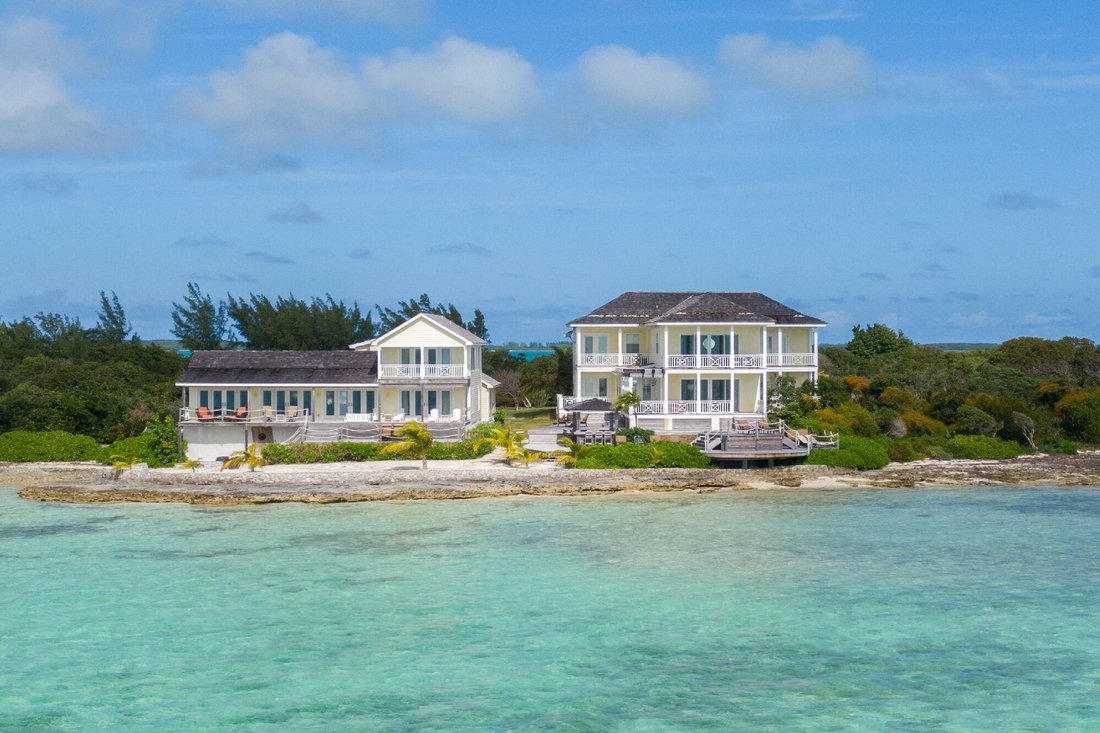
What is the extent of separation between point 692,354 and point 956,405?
398 inches

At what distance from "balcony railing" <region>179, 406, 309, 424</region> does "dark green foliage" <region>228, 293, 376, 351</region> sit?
81.7ft

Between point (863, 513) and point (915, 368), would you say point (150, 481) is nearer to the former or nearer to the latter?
point (863, 513)

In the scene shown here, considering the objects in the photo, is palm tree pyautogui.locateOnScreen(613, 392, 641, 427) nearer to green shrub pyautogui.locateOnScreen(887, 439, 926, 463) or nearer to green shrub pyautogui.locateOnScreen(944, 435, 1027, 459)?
green shrub pyautogui.locateOnScreen(887, 439, 926, 463)

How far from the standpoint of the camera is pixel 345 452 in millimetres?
39250

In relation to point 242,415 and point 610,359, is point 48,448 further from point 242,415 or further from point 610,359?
point 610,359

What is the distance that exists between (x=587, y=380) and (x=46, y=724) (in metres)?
34.0

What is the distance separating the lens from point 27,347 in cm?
6444

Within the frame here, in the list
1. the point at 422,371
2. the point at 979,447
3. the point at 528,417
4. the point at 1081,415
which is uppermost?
the point at 422,371

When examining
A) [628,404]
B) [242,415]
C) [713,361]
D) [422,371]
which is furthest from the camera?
[713,361]

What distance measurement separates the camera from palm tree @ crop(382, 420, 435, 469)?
3762 cm

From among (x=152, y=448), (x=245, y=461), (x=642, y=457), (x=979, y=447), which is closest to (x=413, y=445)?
(x=245, y=461)

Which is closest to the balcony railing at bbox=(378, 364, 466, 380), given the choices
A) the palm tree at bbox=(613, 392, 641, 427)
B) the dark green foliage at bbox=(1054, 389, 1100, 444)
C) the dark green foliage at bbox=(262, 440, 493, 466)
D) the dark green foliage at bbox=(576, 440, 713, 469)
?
the dark green foliage at bbox=(262, 440, 493, 466)

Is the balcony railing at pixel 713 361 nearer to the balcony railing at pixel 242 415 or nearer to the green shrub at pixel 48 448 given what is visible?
the balcony railing at pixel 242 415

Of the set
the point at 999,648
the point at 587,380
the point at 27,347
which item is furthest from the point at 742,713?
the point at 27,347
